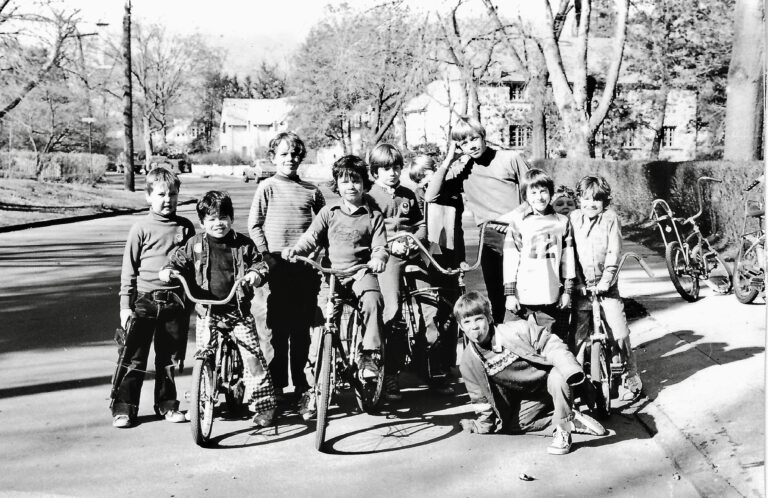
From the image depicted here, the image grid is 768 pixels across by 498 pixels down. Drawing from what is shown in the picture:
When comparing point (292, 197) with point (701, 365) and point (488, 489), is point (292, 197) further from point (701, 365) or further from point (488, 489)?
point (701, 365)

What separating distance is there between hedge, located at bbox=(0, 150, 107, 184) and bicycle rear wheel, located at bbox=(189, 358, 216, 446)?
3335cm

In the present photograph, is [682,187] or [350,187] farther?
[682,187]

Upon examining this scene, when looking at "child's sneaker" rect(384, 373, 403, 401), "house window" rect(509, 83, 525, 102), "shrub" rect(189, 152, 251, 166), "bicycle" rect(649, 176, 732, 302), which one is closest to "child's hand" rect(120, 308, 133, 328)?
"child's sneaker" rect(384, 373, 403, 401)

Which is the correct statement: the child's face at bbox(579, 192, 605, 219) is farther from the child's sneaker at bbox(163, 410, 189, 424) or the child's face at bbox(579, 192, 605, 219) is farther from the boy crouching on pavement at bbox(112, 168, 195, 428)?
the child's sneaker at bbox(163, 410, 189, 424)

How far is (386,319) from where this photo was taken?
5.98m

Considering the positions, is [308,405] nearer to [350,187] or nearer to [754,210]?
[350,187]

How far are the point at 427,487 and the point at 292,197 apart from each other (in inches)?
95.7

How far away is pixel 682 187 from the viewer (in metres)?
16.0

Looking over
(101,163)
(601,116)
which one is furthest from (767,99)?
(101,163)

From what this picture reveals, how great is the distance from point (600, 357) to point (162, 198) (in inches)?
122

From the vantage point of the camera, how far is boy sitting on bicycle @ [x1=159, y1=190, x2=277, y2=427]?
545cm

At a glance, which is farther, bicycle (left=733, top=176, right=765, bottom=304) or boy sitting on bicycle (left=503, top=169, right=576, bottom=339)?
bicycle (left=733, top=176, right=765, bottom=304)

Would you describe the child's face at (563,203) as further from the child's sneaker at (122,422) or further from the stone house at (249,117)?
the stone house at (249,117)

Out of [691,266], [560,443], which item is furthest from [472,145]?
[691,266]
